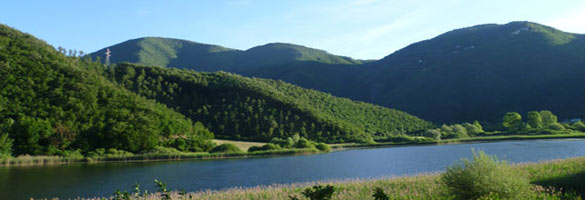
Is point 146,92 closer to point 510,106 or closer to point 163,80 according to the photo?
point 163,80

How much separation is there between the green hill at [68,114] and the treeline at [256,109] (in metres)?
18.6

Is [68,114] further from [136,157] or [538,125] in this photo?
[538,125]

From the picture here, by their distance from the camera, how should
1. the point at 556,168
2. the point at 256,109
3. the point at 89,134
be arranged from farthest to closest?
1. the point at 256,109
2. the point at 89,134
3. the point at 556,168

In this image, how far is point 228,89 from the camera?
110 meters

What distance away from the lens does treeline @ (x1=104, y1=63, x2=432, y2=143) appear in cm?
9212

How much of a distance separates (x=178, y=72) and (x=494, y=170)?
115248 mm

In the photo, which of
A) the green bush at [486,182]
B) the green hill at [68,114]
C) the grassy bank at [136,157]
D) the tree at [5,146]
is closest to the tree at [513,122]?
the grassy bank at [136,157]

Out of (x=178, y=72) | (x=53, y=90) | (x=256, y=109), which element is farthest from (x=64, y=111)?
(x=178, y=72)

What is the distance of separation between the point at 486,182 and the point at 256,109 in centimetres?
8896

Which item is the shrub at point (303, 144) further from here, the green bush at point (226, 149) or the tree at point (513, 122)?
the tree at point (513, 122)

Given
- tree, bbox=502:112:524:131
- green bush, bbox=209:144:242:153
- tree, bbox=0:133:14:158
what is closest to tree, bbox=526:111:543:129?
tree, bbox=502:112:524:131

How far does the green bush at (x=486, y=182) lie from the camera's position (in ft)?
40.3

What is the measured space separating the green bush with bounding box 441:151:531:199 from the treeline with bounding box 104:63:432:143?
73904mm

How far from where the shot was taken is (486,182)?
1230cm
